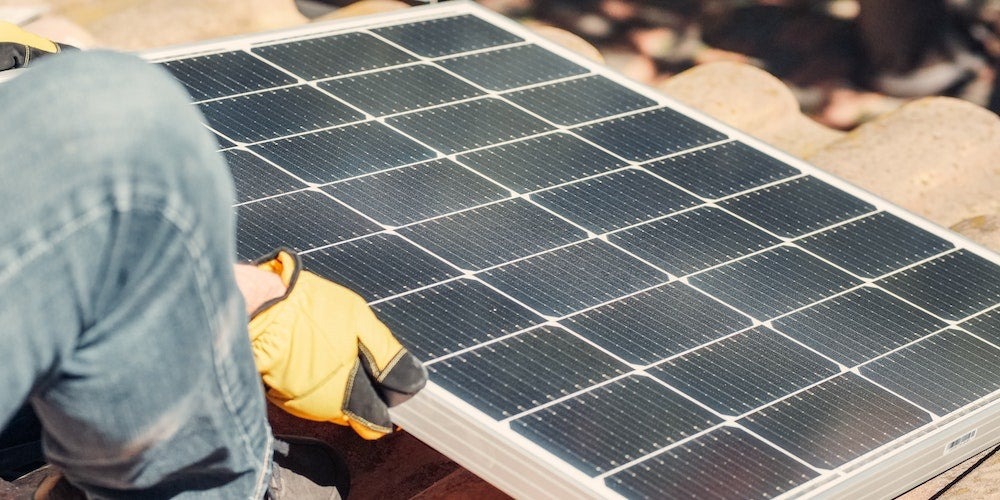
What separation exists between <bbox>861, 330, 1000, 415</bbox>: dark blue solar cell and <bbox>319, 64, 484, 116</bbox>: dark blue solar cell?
2668mm

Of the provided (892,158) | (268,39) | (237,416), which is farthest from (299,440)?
(892,158)

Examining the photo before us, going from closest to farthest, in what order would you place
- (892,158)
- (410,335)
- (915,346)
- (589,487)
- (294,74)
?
(589,487)
(410,335)
(915,346)
(294,74)
(892,158)

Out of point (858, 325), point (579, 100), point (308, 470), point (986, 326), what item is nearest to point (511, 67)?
point (579, 100)

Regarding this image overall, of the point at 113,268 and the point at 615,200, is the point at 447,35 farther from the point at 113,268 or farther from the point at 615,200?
the point at 113,268

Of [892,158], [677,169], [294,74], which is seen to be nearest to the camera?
[677,169]

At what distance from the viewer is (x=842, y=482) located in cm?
413

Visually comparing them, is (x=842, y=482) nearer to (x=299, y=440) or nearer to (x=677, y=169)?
(x=299, y=440)

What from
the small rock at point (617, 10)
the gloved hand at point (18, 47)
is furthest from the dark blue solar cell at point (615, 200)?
the small rock at point (617, 10)

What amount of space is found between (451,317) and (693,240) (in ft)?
4.36

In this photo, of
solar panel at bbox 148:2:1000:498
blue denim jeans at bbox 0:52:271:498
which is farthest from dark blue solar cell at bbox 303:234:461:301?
blue denim jeans at bbox 0:52:271:498

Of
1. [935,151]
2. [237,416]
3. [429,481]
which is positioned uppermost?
[237,416]

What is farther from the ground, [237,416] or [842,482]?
[237,416]

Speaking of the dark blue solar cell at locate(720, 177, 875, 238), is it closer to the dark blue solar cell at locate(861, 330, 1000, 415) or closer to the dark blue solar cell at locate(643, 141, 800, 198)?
the dark blue solar cell at locate(643, 141, 800, 198)

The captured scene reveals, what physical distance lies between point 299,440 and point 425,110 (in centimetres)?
245
